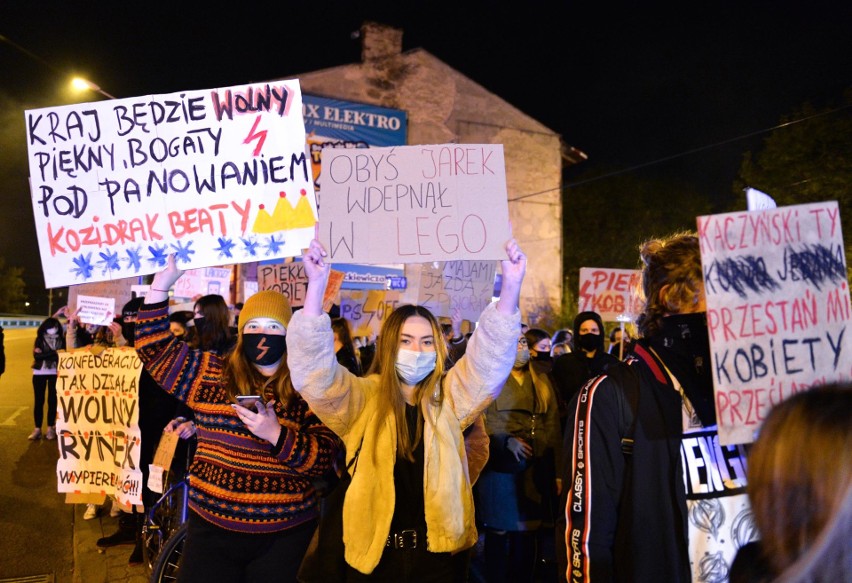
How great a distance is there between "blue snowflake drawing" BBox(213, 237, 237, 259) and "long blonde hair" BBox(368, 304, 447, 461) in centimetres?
90

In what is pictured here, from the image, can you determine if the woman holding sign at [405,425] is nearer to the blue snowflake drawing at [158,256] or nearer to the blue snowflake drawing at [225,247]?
the blue snowflake drawing at [225,247]

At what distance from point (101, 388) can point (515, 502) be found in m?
3.59

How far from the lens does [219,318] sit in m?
4.84

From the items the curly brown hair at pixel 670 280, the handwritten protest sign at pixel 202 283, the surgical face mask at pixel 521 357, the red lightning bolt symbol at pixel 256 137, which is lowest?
the surgical face mask at pixel 521 357

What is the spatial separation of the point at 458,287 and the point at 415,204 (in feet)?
12.4

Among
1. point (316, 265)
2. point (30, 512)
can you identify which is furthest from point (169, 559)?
point (30, 512)

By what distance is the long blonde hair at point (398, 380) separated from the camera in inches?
107

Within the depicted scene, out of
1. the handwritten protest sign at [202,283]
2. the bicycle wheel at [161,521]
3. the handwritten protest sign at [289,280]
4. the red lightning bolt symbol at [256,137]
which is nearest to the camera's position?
the red lightning bolt symbol at [256,137]

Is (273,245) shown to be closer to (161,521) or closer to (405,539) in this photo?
(405,539)

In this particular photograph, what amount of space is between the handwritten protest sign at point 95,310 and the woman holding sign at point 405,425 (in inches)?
225

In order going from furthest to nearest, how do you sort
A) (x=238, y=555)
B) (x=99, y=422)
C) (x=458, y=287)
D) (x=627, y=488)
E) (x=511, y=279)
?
(x=458, y=287) → (x=99, y=422) → (x=238, y=555) → (x=511, y=279) → (x=627, y=488)

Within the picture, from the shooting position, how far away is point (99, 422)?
18.0 ft

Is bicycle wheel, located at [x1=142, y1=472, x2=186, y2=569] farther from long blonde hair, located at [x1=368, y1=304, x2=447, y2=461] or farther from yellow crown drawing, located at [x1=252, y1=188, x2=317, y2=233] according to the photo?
long blonde hair, located at [x1=368, y1=304, x2=447, y2=461]

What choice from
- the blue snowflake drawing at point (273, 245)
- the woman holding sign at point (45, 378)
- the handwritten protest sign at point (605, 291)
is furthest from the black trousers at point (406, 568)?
the woman holding sign at point (45, 378)
